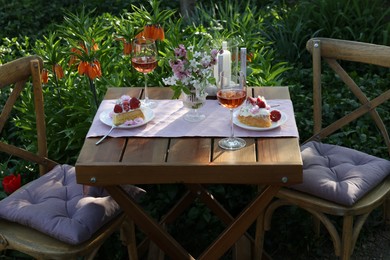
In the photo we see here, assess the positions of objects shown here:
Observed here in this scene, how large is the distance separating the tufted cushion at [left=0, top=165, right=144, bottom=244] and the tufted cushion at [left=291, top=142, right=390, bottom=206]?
0.79 meters

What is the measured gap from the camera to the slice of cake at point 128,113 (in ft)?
10.2

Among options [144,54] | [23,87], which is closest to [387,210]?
[144,54]

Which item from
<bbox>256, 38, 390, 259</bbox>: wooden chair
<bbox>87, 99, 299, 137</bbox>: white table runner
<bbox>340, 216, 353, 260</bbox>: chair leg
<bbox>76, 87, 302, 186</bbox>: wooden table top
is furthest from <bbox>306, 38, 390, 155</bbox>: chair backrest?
<bbox>76, 87, 302, 186</bbox>: wooden table top

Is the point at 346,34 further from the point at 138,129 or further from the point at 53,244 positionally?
the point at 53,244

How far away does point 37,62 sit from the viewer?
355cm

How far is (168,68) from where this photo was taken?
4316mm

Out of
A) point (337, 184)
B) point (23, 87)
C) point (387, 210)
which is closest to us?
point (337, 184)

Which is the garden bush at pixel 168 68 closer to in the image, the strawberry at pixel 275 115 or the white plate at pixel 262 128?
the white plate at pixel 262 128

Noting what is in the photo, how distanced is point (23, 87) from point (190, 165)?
1146 millimetres

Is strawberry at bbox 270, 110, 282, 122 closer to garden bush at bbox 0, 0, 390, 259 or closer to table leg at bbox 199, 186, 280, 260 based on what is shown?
table leg at bbox 199, 186, 280, 260

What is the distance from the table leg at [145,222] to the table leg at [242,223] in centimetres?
14

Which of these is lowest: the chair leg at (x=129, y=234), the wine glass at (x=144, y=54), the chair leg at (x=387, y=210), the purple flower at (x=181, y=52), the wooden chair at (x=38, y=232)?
the chair leg at (x=387, y=210)

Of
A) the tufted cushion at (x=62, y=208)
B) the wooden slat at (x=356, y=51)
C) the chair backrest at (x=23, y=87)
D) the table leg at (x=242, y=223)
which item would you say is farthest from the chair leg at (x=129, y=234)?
the wooden slat at (x=356, y=51)

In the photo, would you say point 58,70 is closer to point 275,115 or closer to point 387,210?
point 275,115
